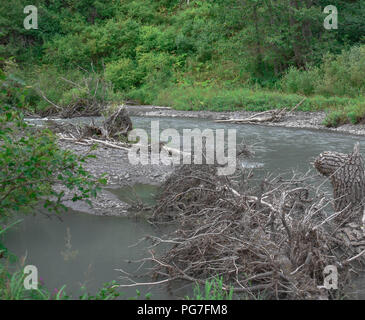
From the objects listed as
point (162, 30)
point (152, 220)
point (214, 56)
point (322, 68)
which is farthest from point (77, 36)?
point (152, 220)

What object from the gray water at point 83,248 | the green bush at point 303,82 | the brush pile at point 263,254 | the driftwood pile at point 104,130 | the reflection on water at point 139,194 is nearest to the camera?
the brush pile at point 263,254

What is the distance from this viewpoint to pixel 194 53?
34125 mm

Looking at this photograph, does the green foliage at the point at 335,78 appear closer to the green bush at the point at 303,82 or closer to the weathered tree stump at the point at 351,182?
the green bush at the point at 303,82

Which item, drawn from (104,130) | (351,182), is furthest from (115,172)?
(351,182)

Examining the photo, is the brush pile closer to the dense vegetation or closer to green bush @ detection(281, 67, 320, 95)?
the dense vegetation

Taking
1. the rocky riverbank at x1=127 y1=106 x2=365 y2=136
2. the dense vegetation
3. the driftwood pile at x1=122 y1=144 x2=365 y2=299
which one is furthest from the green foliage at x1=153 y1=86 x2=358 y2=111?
the driftwood pile at x1=122 y1=144 x2=365 y2=299

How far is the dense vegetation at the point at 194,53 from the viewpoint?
2289 centimetres

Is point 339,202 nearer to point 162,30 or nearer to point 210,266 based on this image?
point 210,266

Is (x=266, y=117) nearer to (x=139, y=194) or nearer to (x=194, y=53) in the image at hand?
(x=139, y=194)

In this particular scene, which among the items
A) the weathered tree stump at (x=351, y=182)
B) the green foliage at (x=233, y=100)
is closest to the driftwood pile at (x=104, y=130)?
the weathered tree stump at (x=351, y=182)

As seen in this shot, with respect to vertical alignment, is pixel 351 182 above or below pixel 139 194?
above

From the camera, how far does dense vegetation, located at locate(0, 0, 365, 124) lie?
22.9 meters

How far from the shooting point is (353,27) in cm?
2739
